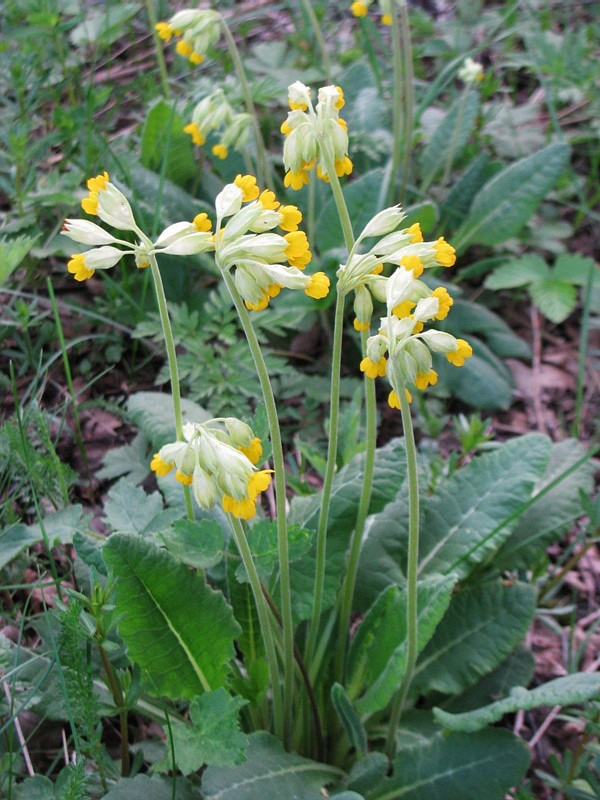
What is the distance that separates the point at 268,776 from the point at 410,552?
65cm

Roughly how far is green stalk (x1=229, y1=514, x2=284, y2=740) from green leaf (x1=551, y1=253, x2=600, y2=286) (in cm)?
240

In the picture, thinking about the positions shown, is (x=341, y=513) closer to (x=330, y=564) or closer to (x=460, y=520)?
(x=330, y=564)

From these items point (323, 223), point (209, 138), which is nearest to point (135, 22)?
point (209, 138)

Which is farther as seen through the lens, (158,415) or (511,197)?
(511,197)

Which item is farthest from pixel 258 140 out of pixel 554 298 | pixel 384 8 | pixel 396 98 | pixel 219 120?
pixel 554 298

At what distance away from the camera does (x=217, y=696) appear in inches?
57.6

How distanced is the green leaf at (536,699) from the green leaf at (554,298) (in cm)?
191

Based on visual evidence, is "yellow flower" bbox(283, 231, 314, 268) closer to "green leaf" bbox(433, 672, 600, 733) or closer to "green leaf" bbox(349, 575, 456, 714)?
"green leaf" bbox(349, 575, 456, 714)

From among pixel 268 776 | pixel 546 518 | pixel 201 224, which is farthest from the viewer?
pixel 546 518

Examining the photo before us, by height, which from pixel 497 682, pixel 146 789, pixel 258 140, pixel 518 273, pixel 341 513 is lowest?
pixel 497 682

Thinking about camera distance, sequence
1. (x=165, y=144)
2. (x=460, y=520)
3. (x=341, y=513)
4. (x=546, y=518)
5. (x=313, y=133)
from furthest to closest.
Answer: (x=165, y=144)
(x=546, y=518)
(x=460, y=520)
(x=341, y=513)
(x=313, y=133)

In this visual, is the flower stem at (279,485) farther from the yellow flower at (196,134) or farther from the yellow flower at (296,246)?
the yellow flower at (196,134)

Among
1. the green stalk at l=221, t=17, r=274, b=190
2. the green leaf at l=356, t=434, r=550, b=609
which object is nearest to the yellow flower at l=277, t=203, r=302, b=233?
the green leaf at l=356, t=434, r=550, b=609

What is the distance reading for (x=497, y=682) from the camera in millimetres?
2064
